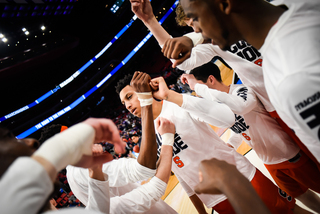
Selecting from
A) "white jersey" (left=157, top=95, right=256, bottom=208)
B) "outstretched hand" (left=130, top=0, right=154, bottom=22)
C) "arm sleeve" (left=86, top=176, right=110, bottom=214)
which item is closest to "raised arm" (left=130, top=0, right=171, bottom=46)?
"outstretched hand" (left=130, top=0, right=154, bottom=22)

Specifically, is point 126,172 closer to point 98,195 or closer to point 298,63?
point 98,195

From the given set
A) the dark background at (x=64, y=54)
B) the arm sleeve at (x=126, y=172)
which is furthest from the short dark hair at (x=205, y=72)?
the dark background at (x=64, y=54)

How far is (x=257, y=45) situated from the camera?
0.80 m

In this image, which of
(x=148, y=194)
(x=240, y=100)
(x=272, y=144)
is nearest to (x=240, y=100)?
(x=240, y=100)

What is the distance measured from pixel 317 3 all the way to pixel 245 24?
26 centimetres

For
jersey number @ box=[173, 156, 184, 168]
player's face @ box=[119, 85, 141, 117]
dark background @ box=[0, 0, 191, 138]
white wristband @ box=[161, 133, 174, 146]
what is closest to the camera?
white wristband @ box=[161, 133, 174, 146]

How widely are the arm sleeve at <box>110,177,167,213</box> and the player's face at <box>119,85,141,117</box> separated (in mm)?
948

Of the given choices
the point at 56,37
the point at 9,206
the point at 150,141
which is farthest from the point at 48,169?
the point at 56,37

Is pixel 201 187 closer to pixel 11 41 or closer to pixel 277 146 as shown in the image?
pixel 277 146

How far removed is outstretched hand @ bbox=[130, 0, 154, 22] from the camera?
1369 millimetres

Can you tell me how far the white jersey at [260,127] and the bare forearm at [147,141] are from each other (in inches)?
25.7

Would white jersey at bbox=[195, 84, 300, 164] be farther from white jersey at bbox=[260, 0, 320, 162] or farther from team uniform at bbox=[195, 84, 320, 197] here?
white jersey at bbox=[260, 0, 320, 162]

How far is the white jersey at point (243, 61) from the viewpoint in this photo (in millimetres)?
1376

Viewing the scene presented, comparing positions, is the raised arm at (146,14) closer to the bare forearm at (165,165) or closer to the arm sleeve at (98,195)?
the bare forearm at (165,165)
